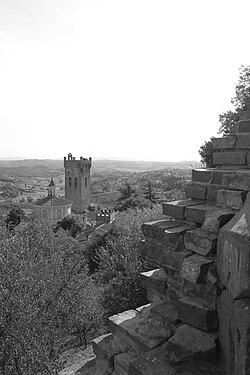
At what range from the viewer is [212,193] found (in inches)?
156

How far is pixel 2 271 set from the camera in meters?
10.2

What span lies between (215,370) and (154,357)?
0.61m

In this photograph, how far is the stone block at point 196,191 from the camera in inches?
163

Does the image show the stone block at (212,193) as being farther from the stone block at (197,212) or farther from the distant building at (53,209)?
the distant building at (53,209)

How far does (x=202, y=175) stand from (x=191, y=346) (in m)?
2.07

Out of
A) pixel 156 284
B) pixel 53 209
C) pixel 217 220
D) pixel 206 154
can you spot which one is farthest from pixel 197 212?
pixel 53 209

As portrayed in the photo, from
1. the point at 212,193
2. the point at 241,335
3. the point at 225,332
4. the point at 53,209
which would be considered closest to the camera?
the point at 241,335

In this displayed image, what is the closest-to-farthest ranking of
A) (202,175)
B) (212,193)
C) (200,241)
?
1. (200,241)
2. (212,193)
3. (202,175)

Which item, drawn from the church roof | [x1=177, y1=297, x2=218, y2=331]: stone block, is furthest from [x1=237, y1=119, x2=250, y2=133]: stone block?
the church roof

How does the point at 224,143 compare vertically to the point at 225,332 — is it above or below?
above

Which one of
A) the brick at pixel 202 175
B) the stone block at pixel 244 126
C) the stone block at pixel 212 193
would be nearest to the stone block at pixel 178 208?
the stone block at pixel 212 193

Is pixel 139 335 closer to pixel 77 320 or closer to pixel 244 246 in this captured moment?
pixel 244 246

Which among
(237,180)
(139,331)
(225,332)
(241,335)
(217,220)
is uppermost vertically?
(237,180)

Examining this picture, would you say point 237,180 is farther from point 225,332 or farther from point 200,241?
point 225,332
